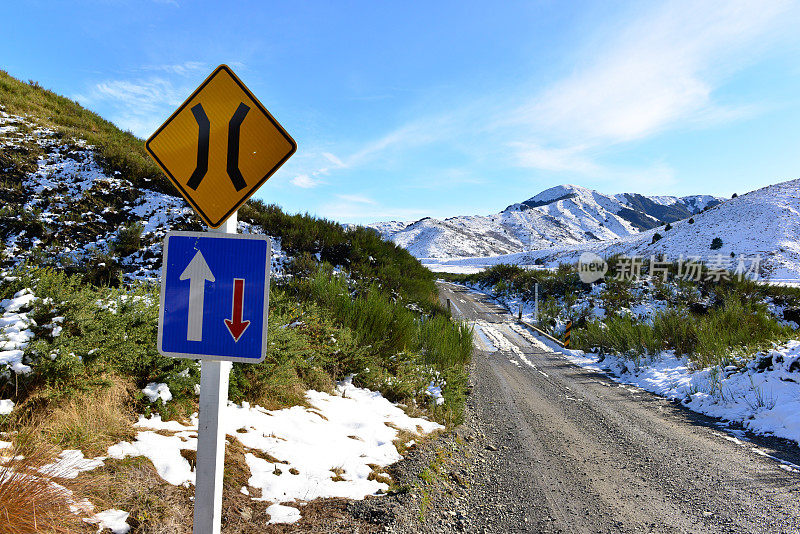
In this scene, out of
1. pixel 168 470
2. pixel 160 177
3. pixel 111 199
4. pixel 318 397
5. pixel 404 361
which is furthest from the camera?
pixel 160 177

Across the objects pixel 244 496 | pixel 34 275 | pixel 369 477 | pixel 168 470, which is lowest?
pixel 369 477

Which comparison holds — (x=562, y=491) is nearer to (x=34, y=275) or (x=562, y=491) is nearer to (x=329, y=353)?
(x=329, y=353)

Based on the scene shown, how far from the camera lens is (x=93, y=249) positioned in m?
7.55

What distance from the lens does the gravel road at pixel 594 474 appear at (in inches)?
129

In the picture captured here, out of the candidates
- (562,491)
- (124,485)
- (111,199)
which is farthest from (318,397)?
(111,199)

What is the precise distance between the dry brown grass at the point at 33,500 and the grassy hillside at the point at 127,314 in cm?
6

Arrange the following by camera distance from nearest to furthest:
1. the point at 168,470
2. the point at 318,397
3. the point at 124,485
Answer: the point at 124,485
the point at 168,470
the point at 318,397

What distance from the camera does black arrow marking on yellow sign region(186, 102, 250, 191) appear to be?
6.24ft

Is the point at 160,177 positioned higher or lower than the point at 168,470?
higher

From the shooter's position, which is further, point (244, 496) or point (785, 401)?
point (785, 401)

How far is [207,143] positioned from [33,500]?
2.01 metres

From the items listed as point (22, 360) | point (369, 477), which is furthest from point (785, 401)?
point (22, 360)

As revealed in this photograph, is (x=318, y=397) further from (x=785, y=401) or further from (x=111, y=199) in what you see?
(x=111, y=199)

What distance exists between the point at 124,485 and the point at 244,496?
32.1 inches
